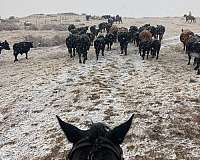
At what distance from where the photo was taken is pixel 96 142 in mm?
3861

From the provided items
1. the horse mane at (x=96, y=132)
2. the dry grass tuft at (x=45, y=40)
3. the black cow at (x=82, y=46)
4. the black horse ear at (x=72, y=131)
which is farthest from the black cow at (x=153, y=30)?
the horse mane at (x=96, y=132)

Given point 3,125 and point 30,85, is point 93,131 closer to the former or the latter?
point 3,125

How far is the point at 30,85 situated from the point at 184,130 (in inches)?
436

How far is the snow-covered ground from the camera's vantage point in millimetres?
13727

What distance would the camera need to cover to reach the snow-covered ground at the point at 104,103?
13.7 meters

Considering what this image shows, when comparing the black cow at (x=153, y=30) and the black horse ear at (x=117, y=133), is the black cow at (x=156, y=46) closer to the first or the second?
the black cow at (x=153, y=30)

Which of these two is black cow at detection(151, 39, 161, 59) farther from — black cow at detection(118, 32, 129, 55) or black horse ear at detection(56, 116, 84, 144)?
black horse ear at detection(56, 116, 84, 144)

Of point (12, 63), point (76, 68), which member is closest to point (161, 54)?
point (76, 68)

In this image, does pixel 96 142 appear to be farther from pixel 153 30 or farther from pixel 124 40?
pixel 153 30

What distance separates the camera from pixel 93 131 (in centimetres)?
401

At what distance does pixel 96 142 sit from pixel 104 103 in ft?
46.3

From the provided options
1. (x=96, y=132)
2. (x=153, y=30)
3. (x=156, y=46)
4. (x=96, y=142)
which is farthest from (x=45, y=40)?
(x=96, y=142)

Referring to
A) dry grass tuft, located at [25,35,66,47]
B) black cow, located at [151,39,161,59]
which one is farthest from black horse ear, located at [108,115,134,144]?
dry grass tuft, located at [25,35,66,47]

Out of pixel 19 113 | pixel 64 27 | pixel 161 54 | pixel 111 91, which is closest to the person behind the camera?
pixel 19 113
